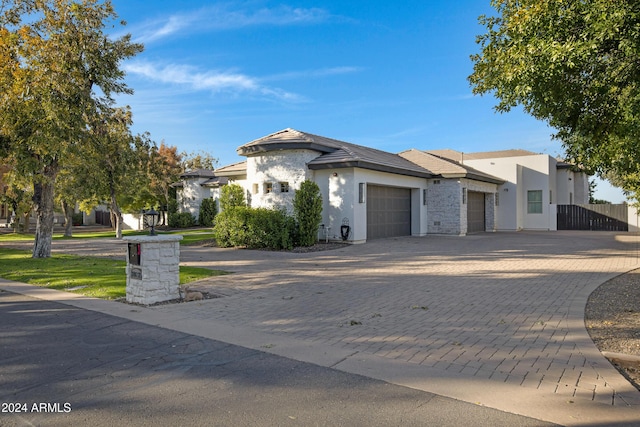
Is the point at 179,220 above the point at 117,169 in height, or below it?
below

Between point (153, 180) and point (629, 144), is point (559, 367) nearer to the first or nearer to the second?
point (629, 144)

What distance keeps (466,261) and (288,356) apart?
10431mm

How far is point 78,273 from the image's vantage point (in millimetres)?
11320

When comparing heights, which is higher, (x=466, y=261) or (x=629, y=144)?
(x=629, y=144)

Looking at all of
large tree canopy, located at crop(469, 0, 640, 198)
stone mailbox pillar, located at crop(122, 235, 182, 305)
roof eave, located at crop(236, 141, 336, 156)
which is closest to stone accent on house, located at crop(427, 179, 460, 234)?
roof eave, located at crop(236, 141, 336, 156)

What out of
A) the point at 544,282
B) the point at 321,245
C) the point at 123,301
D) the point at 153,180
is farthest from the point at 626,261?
the point at 153,180

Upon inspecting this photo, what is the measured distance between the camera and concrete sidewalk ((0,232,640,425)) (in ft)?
13.3

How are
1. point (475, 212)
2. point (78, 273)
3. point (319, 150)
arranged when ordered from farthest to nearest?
point (475, 212) < point (319, 150) < point (78, 273)

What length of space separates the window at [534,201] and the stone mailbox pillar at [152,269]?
101 ft

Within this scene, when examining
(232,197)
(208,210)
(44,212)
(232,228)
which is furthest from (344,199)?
(208,210)

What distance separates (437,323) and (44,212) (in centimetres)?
1479

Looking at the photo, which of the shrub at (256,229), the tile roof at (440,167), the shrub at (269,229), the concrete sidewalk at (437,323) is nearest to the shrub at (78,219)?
the shrub at (256,229)

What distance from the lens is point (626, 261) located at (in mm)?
13945

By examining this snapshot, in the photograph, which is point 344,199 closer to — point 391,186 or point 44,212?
point 391,186
